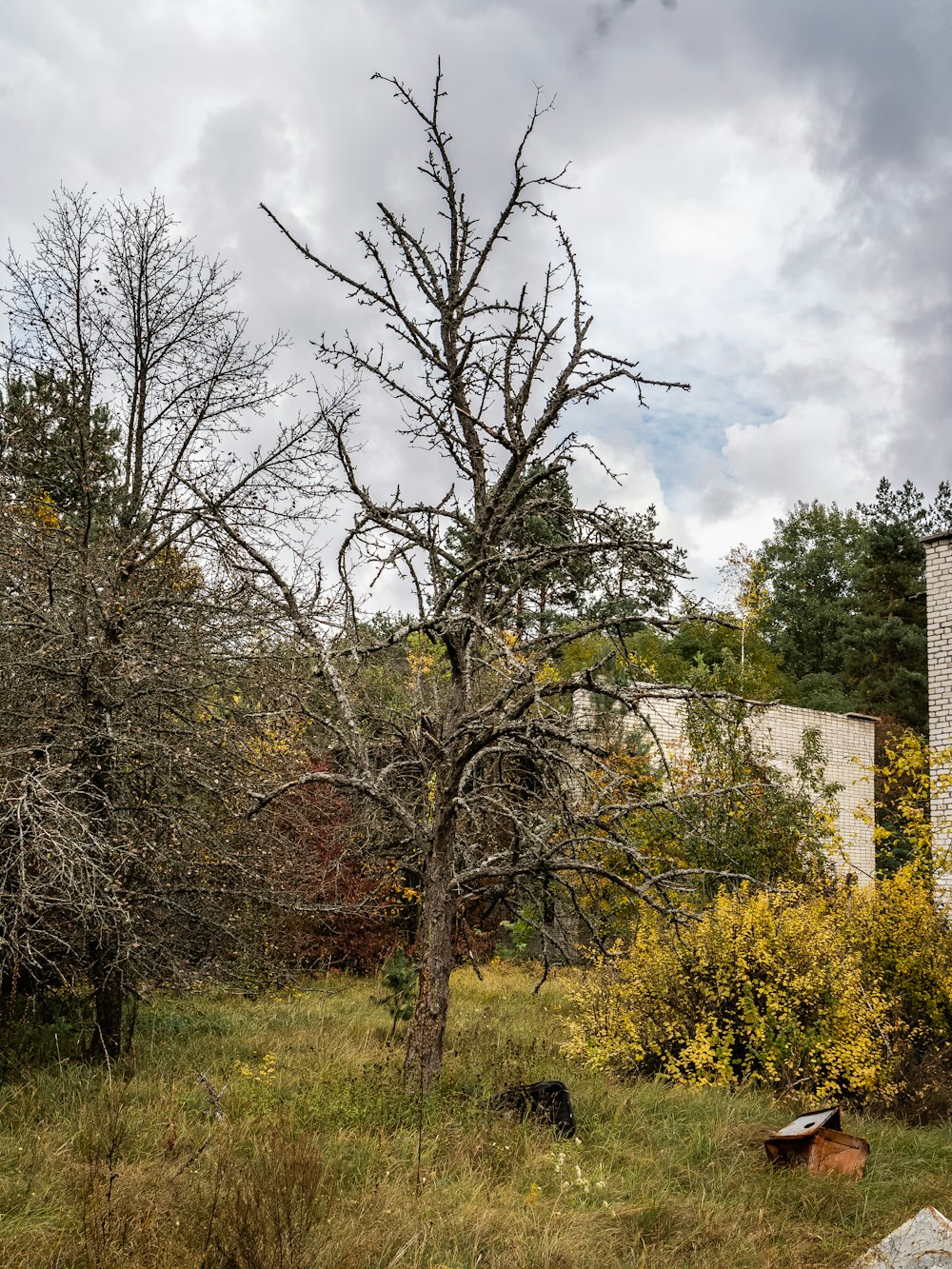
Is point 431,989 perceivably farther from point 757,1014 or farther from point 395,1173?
point 757,1014

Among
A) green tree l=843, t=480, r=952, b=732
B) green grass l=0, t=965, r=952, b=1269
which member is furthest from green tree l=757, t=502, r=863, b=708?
green grass l=0, t=965, r=952, b=1269

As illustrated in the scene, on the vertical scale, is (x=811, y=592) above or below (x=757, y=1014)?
above

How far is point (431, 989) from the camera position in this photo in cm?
668

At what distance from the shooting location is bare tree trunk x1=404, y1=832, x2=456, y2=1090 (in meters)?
6.63

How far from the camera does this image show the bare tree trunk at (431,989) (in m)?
6.63

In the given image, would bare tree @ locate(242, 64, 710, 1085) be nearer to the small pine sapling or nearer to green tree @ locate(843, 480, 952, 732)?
the small pine sapling

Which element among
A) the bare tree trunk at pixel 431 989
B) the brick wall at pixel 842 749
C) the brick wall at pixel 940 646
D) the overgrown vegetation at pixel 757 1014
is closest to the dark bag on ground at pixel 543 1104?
the bare tree trunk at pixel 431 989

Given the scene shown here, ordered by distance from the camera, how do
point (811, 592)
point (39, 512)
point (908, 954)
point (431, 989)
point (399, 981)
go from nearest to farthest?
point (431, 989) < point (908, 954) < point (39, 512) < point (399, 981) < point (811, 592)

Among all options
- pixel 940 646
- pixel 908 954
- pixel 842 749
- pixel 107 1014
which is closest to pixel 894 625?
pixel 842 749

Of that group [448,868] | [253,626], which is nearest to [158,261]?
[253,626]

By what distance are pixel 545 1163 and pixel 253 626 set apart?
435 cm

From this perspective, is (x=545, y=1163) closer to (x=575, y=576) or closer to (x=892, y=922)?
(x=575, y=576)

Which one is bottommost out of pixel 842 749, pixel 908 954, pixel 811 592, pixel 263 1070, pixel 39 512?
pixel 263 1070

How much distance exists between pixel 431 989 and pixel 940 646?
10946 mm
